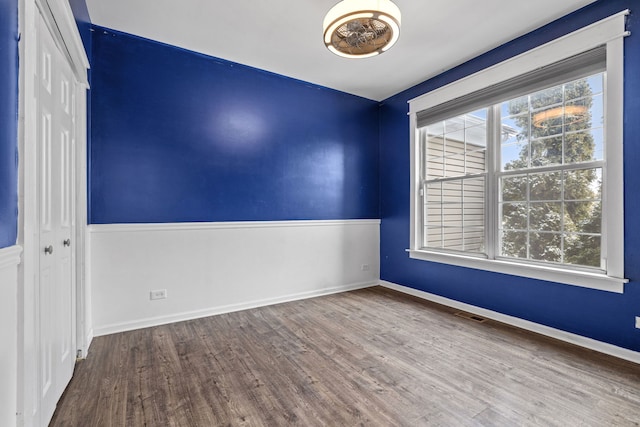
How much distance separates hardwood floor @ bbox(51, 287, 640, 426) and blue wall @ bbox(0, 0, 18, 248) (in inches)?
48.7

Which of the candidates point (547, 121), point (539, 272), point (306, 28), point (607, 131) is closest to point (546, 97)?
point (547, 121)

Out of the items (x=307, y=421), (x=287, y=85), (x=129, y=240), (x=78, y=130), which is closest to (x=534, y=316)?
(x=307, y=421)

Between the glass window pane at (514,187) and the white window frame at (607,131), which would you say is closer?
the white window frame at (607,131)

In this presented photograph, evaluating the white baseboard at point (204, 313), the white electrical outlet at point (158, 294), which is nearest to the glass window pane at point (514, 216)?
the white baseboard at point (204, 313)

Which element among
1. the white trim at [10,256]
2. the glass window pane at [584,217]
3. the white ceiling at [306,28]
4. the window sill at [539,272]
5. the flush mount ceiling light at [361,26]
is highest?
the white ceiling at [306,28]

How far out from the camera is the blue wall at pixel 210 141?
2.79m

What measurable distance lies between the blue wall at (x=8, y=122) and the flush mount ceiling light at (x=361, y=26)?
1688 millimetres

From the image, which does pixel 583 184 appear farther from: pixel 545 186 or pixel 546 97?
pixel 546 97

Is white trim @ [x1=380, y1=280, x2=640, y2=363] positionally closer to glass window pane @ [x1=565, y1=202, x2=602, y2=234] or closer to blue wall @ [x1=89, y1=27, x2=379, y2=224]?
glass window pane @ [x1=565, y1=202, x2=602, y2=234]

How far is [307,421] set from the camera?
1.63 m

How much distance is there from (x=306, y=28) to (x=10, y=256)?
2683 millimetres

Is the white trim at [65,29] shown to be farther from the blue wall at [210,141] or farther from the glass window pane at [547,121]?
the glass window pane at [547,121]

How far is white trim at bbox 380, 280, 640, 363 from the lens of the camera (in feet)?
7.47

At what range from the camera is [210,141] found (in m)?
3.25
